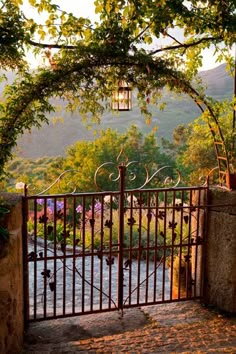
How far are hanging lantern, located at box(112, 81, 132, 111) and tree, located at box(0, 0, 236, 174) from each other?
6 cm

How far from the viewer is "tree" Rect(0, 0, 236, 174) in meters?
3.98

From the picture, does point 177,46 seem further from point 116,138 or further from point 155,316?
point 116,138

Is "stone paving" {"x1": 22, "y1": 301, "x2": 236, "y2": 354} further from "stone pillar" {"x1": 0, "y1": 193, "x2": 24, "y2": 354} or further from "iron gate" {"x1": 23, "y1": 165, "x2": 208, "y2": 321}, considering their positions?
"stone pillar" {"x1": 0, "y1": 193, "x2": 24, "y2": 354}

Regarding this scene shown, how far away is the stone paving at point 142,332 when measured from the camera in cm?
392

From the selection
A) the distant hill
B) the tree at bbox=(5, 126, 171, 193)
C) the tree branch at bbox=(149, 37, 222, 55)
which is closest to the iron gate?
the tree branch at bbox=(149, 37, 222, 55)

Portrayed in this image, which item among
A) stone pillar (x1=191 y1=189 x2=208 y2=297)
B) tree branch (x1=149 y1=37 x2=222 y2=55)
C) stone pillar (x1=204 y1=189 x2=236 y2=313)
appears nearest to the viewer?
tree branch (x1=149 y1=37 x2=222 y2=55)

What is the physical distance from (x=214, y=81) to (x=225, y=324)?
39.2 m

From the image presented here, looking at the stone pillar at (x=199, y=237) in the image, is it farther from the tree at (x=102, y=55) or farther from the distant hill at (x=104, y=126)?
the distant hill at (x=104, y=126)

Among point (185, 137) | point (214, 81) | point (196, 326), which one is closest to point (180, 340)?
point (196, 326)

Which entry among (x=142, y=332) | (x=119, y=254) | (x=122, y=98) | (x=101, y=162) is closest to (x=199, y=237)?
(x=119, y=254)

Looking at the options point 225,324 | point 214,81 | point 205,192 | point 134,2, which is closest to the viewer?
point 134,2

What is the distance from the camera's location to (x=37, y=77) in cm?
404

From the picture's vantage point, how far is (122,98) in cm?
462

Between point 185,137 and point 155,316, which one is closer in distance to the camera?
point 155,316
